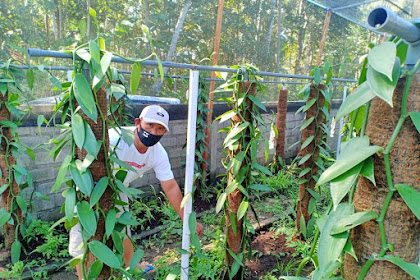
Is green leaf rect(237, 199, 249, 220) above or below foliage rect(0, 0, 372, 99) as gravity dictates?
below

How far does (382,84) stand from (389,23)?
0.08 meters

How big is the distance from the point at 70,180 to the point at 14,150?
134 centimetres

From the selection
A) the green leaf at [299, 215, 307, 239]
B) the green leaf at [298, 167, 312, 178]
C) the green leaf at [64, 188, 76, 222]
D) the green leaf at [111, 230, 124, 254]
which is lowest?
the green leaf at [299, 215, 307, 239]

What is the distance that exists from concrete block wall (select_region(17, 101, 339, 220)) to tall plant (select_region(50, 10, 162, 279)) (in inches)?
13.8

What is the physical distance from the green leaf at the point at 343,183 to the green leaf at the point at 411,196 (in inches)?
2.5

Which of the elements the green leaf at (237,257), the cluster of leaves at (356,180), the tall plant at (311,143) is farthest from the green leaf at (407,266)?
the tall plant at (311,143)

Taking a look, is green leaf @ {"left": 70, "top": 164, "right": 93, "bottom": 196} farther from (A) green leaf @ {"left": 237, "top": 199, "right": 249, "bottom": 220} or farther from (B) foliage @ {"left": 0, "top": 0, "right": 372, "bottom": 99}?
(B) foliage @ {"left": 0, "top": 0, "right": 372, "bottom": 99}

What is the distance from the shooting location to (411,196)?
18.7 inches

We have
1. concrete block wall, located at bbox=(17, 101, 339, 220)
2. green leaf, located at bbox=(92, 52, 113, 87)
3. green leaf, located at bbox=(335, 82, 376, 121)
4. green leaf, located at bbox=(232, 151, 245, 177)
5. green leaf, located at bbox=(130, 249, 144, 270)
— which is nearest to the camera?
green leaf, located at bbox=(335, 82, 376, 121)

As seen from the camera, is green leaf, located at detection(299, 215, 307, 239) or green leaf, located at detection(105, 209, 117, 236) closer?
green leaf, located at detection(105, 209, 117, 236)

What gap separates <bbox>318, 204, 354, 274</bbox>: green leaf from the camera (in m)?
0.53

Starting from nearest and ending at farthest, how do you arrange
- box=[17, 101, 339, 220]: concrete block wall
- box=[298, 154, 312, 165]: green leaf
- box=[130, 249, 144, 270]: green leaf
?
box=[130, 249, 144, 270]: green leaf → box=[298, 154, 312, 165]: green leaf → box=[17, 101, 339, 220]: concrete block wall

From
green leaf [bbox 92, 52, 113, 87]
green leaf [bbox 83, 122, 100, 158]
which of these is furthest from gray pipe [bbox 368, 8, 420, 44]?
green leaf [bbox 83, 122, 100, 158]

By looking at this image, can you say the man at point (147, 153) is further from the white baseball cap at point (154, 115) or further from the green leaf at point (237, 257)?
the green leaf at point (237, 257)
